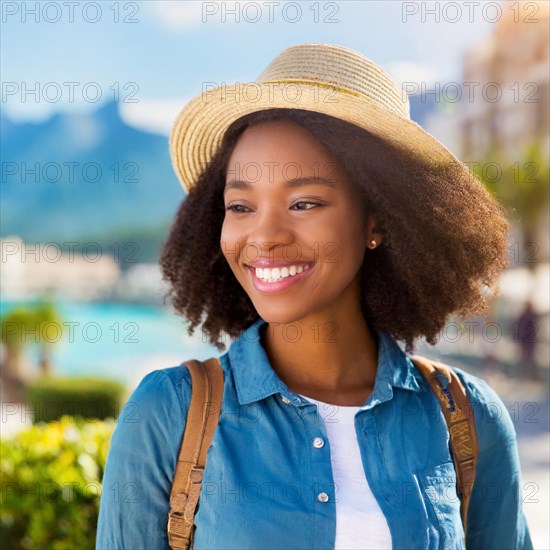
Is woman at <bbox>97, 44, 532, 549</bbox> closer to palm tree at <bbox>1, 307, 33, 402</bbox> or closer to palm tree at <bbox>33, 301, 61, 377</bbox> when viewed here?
palm tree at <bbox>33, 301, 61, 377</bbox>

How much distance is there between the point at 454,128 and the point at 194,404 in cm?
3209

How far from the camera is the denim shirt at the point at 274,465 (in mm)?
1725

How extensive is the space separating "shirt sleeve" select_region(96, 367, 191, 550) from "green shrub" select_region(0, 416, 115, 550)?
64.1 inches

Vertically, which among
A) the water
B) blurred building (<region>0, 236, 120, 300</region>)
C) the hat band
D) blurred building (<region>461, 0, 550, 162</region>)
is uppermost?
blurred building (<region>461, 0, 550, 162</region>)

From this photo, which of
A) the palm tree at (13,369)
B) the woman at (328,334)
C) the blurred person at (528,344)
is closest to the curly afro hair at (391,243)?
the woman at (328,334)

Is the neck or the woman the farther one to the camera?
the neck

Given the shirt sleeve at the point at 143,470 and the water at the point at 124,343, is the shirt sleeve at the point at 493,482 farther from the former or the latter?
the water at the point at 124,343

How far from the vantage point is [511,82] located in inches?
1148

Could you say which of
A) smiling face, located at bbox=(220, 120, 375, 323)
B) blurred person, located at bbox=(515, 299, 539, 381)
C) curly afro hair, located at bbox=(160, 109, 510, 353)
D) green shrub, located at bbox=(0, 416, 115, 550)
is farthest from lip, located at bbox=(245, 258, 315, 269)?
blurred person, located at bbox=(515, 299, 539, 381)

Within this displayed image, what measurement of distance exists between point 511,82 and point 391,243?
29.0 m

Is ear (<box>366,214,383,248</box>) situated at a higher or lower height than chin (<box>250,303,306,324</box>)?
higher

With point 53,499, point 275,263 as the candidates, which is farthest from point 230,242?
point 53,499

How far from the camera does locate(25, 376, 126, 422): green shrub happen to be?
24.2 ft

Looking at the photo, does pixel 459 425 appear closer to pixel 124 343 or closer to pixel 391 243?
pixel 391 243
